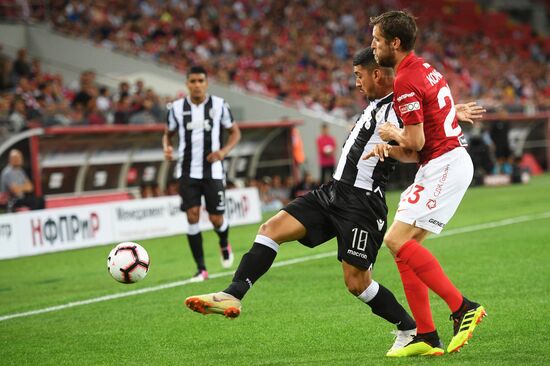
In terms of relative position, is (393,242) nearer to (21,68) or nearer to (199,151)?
(199,151)

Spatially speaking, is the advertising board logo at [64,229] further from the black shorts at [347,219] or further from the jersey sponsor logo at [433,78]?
the jersey sponsor logo at [433,78]

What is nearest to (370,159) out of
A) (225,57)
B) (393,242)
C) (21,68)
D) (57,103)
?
(393,242)

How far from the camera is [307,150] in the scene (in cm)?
Answer: 2759

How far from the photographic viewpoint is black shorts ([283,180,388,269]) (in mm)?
6625

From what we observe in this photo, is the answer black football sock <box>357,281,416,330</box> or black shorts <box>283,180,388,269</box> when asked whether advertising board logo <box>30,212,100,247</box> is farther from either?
black football sock <box>357,281,416,330</box>

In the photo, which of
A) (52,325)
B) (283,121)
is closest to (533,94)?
(283,121)

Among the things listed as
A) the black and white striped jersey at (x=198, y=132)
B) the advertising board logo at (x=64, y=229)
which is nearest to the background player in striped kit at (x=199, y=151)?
the black and white striped jersey at (x=198, y=132)

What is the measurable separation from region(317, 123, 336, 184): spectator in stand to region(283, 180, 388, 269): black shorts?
60.2 ft

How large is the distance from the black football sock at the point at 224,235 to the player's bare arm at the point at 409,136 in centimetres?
589

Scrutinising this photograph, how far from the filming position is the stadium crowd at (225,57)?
2152cm

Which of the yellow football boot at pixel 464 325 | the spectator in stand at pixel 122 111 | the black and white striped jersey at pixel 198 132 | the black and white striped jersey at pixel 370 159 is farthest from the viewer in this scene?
the spectator in stand at pixel 122 111

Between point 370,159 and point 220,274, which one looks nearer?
point 370,159

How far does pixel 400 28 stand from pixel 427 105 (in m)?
0.53

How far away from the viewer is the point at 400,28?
627 centimetres
